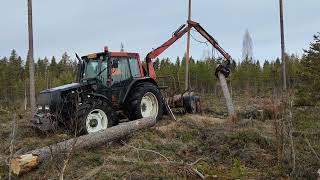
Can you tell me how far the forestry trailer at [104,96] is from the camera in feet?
38.8

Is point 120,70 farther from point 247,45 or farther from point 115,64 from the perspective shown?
point 247,45

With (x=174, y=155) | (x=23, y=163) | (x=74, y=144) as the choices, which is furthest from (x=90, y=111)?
(x=74, y=144)

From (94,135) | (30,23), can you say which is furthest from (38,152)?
(30,23)

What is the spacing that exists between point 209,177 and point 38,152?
3.57 meters

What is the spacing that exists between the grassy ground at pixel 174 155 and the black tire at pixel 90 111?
1.63 ft

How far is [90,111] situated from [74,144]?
14.8ft

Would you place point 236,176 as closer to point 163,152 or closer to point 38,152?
point 163,152

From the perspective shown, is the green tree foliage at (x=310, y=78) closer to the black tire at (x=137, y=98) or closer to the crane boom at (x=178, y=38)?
the crane boom at (x=178, y=38)

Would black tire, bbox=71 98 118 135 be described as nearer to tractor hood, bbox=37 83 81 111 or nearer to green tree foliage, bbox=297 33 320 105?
tractor hood, bbox=37 83 81 111

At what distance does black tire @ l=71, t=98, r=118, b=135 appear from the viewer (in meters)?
11.3

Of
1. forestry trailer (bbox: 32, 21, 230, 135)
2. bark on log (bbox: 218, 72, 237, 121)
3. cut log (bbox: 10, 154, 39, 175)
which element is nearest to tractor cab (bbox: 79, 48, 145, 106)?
forestry trailer (bbox: 32, 21, 230, 135)

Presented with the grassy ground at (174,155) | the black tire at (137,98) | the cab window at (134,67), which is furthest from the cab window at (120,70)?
the grassy ground at (174,155)

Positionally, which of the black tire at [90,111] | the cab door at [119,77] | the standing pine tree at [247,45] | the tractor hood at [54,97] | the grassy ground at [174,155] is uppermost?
the standing pine tree at [247,45]

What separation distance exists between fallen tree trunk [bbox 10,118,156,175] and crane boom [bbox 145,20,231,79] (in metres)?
3.04
